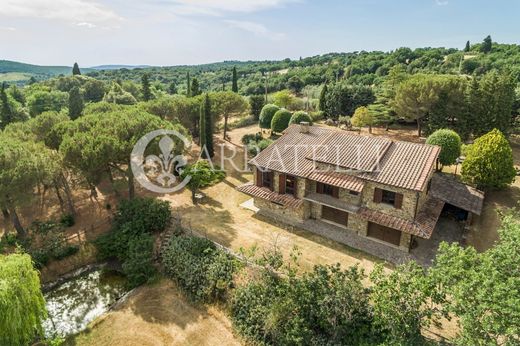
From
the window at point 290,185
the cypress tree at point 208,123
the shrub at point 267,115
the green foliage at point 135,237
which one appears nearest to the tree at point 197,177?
the green foliage at point 135,237

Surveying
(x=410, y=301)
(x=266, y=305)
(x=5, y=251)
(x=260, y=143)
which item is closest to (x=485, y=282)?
(x=410, y=301)

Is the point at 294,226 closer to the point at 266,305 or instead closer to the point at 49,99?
the point at 266,305

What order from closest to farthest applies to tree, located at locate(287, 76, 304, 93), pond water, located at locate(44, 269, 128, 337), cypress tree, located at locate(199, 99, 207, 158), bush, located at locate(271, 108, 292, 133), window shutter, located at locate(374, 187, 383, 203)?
pond water, located at locate(44, 269, 128, 337) → window shutter, located at locate(374, 187, 383, 203) → cypress tree, located at locate(199, 99, 207, 158) → bush, located at locate(271, 108, 292, 133) → tree, located at locate(287, 76, 304, 93)

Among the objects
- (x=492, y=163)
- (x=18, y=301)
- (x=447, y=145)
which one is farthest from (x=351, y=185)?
(x=18, y=301)

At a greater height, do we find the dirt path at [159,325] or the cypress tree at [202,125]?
the cypress tree at [202,125]

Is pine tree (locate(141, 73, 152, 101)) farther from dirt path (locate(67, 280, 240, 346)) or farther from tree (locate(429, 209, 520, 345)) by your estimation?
tree (locate(429, 209, 520, 345))

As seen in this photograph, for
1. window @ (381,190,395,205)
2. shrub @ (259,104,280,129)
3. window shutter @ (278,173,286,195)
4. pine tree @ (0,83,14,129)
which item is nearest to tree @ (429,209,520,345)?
window @ (381,190,395,205)

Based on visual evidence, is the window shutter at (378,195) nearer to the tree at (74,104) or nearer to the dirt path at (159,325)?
the dirt path at (159,325)

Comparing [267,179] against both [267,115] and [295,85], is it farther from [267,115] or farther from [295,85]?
[295,85]
